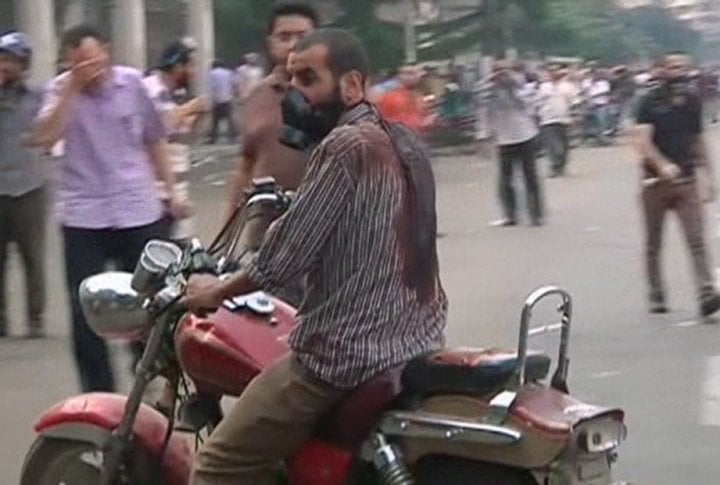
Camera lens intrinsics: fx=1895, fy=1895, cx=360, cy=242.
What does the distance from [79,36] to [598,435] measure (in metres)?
3.82

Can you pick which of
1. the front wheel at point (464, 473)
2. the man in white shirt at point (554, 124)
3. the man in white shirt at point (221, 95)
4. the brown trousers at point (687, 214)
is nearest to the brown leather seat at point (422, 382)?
the front wheel at point (464, 473)

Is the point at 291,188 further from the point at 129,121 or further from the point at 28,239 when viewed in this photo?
the point at 28,239

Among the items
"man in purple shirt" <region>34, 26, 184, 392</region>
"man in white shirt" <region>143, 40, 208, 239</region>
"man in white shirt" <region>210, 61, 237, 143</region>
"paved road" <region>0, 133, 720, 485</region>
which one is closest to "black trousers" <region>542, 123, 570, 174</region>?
"paved road" <region>0, 133, 720, 485</region>

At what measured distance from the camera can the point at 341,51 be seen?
4.88m

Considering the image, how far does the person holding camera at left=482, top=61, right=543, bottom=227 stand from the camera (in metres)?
18.7

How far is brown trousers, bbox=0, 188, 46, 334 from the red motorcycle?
5841 millimetres

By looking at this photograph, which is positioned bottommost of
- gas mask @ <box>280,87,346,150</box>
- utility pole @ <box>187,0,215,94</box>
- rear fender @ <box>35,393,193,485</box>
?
utility pole @ <box>187,0,215,94</box>

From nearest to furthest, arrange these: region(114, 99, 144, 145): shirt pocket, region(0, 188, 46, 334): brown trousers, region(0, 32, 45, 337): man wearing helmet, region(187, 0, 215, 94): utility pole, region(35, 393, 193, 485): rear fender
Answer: region(35, 393, 193, 485): rear fender → region(114, 99, 144, 145): shirt pocket → region(0, 32, 45, 337): man wearing helmet → region(0, 188, 46, 334): brown trousers → region(187, 0, 215, 94): utility pole

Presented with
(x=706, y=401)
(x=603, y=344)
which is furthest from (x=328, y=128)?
(x=603, y=344)

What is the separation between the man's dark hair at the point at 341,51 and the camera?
4.89m

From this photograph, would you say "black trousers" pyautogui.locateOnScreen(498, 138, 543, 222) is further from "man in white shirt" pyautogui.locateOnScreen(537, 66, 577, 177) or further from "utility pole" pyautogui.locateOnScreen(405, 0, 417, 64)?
"utility pole" pyautogui.locateOnScreen(405, 0, 417, 64)

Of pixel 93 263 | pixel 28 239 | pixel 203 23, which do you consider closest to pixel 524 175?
pixel 28 239

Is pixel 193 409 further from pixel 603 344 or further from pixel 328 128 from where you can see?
A: pixel 603 344

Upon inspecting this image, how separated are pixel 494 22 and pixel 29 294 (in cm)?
2238
